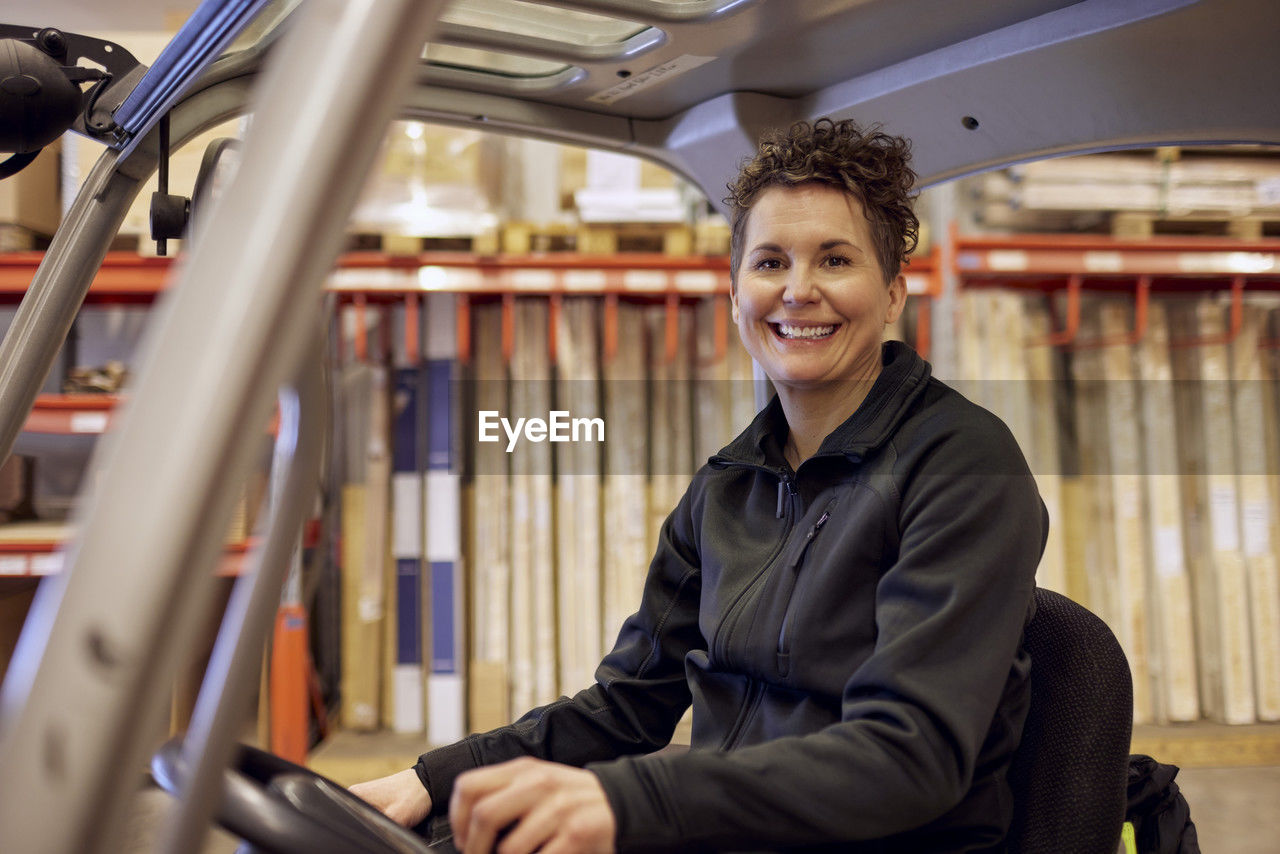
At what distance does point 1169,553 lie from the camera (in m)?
4.19

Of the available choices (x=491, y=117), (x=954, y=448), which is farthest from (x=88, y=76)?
(x=954, y=448)

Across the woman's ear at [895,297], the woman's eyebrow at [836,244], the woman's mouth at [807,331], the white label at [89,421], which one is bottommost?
the white label at [89,421]

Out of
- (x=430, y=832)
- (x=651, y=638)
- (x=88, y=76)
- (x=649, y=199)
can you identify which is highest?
(x=649, y=199)

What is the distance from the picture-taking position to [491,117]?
1841 mm

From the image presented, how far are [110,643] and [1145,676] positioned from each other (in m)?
4.50

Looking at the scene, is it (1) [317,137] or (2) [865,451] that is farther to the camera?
(2) [865,451]

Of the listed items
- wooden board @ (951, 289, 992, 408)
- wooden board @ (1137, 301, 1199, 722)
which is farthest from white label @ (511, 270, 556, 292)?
wooden board @ (1137, 301, 1199, 722)

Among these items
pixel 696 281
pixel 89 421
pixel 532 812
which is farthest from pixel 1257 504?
pixel 89 421

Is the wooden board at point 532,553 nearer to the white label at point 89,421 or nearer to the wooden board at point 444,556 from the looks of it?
the wooden board at point 444,556

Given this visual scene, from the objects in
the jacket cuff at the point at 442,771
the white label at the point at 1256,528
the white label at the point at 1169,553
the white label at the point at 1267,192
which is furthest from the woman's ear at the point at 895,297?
the white label at the point at 1256,528

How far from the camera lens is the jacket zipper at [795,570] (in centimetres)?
128

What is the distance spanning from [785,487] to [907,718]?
44 cm

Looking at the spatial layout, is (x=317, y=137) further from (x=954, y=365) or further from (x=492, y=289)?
(x=954, y=365)

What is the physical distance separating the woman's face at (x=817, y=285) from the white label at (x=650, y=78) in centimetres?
31
